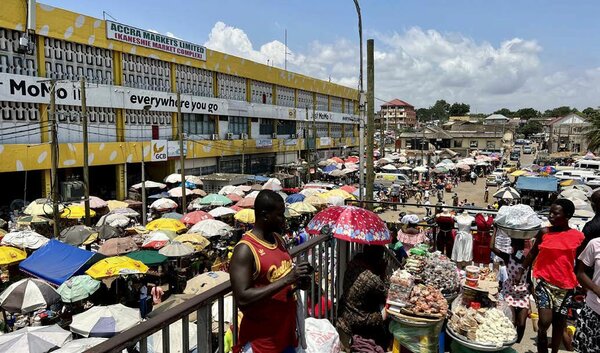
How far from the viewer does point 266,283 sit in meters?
2.60

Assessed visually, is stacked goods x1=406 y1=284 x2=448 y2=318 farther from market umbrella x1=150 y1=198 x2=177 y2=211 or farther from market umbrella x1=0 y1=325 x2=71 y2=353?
market umbrella x1=150 y1=198 x2=177 y2=211

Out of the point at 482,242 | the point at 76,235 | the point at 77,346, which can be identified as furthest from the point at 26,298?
the point at 482,242

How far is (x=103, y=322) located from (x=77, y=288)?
7.61 feet

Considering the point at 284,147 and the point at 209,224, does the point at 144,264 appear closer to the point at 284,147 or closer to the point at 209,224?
the point at 209,224

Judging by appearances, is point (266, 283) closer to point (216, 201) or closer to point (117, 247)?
point (117, 247)

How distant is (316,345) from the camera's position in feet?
10.8

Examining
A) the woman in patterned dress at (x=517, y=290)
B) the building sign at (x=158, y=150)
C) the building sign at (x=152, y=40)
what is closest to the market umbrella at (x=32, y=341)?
the woman in patterned dress at (x=517, y=290)

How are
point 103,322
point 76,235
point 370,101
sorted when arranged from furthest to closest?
point 76,235
point 370,101
point 103,322

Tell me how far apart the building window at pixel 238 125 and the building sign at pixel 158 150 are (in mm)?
8854

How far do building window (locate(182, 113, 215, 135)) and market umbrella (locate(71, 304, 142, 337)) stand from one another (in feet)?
81.2

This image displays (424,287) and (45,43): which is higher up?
(45,43)

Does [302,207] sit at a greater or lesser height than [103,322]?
greater

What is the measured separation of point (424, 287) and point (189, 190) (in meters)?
23.2

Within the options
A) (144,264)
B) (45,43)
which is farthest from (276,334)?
(45,43)
